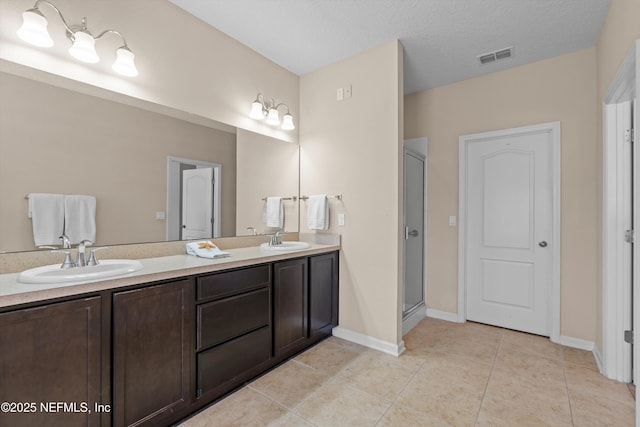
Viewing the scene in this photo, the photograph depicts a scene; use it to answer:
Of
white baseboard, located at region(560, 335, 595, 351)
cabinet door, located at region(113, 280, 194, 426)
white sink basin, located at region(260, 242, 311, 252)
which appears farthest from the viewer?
white baseboard, located at region(560, 335, 595, 351)

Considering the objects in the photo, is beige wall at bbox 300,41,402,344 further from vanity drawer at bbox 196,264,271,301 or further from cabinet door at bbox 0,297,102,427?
cabinet door at bbox 0,297,102,427

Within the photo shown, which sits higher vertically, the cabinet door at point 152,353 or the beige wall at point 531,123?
the beige wall at point 531,123

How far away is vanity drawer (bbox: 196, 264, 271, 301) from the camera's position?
175cm

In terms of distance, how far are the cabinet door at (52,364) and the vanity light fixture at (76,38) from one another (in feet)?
4.37

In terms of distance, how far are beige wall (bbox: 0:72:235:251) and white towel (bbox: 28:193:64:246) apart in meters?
0.03

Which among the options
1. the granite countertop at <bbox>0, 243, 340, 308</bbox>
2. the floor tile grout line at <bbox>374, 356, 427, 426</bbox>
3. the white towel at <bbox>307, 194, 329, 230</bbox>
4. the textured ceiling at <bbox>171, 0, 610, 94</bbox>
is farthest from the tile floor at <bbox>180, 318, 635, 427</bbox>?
the textured ceiling at <bbox>171, 0, 610, 94</bbox>

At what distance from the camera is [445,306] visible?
3.34 meters

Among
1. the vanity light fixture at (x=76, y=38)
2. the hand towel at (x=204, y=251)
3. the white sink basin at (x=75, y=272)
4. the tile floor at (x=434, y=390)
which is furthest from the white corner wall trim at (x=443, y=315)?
the vanity light fixture at (x=76, y=38)

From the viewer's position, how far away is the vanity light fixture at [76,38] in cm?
148

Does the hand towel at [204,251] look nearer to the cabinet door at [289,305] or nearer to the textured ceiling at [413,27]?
the cabinet door at [289,305]

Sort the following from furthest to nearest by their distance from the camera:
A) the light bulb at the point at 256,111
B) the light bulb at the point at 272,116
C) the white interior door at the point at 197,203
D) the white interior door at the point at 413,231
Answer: the white interior door at the point at 413,231, the light bulb at the point at 272,116, the light bulb at the point at 256,111, the white interior door at the point at 197,203

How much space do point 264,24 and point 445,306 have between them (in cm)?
329

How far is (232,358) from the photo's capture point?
1908mm

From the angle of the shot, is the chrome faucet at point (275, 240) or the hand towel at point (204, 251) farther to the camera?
the chrome faucet at point (275, 240)
